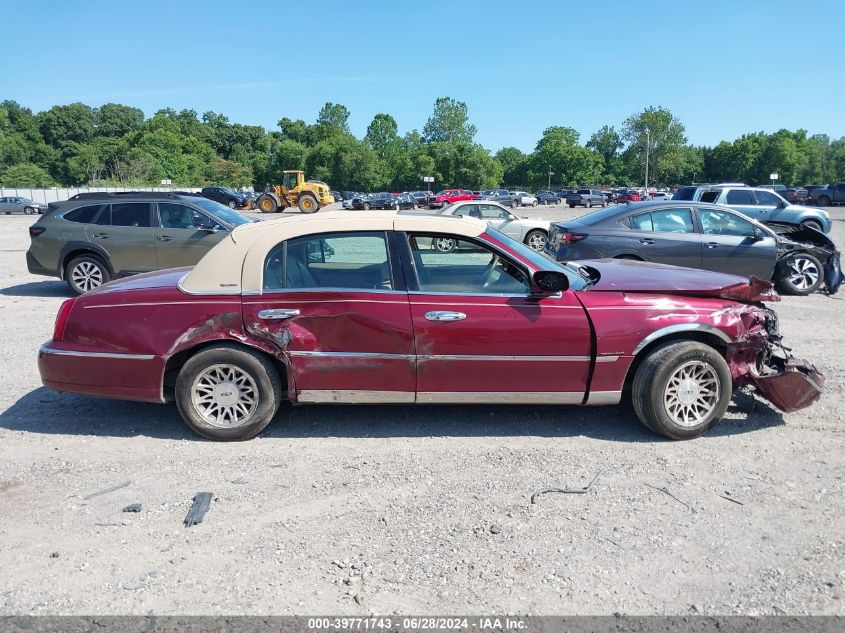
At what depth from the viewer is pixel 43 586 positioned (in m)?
3.02

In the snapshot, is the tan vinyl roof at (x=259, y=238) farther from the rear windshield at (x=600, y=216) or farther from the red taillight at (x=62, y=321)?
the rear windshield at (x=600, y=216)

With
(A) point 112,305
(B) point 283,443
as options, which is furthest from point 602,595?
(A) point 112,305

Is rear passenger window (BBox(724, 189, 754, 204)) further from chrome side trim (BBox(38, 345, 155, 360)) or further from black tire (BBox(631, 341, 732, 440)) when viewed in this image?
chrome side trim (BBox(38, 345, 155, 360))

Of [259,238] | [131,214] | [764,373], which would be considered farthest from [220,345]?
[131,214]

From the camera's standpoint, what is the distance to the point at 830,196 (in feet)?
163

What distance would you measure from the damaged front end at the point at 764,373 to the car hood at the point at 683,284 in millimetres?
167

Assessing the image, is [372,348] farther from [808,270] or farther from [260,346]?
[808,270]

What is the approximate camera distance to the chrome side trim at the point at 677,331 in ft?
14.8

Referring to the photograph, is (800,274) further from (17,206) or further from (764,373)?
(17,206)

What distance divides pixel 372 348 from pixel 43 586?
7.66ft

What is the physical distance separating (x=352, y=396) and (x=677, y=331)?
2.39m

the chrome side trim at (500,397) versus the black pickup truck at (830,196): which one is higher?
the black pickup truck at (830,196)

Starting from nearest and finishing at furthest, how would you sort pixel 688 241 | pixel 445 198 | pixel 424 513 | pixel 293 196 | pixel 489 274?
pixel 424 513
pixel 489 274
pixel 688 241
pixel 293 196
pixel 445 198

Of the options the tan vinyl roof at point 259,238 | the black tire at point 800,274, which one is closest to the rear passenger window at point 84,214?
the tan vinyl roof at point 259,238
